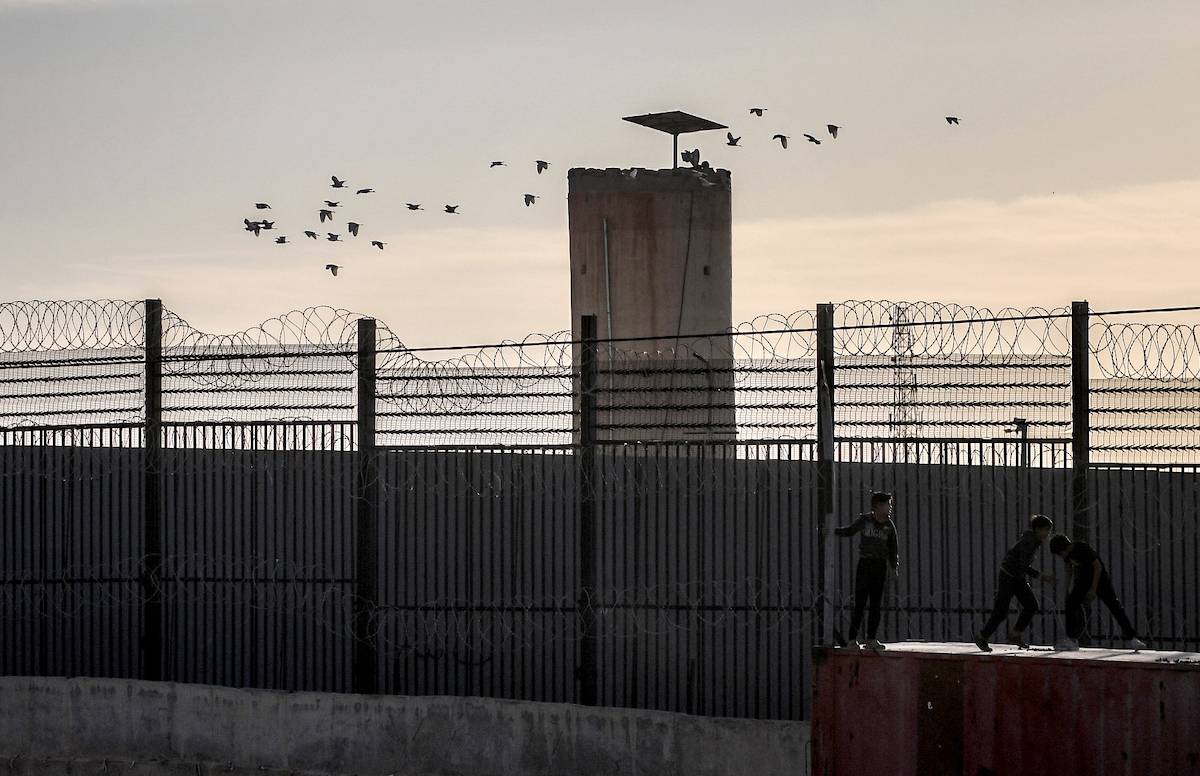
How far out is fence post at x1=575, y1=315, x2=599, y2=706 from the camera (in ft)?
47.8

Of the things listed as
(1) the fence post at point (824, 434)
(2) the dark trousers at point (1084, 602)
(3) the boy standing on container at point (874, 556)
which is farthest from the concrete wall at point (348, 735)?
(2) the dark trousers at point (1084, 602)

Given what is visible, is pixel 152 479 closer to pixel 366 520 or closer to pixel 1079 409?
pixel 366 520

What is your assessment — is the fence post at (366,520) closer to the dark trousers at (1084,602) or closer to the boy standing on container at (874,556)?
the boy standing on container at (874,556)

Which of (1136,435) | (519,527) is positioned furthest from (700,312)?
(1136,435)

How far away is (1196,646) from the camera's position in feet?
46.1

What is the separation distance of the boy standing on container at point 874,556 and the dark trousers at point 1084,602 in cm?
146

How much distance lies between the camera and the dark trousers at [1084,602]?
44.2ft

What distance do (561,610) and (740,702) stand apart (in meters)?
1.71

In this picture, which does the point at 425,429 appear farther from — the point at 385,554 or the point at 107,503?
the point at 107,503

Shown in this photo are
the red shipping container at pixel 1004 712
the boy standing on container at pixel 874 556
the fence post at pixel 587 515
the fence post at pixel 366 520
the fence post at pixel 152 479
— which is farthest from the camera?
the fence post at pixel 152 479

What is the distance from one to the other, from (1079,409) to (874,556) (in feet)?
6.87

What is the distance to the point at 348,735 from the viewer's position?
1484 cm

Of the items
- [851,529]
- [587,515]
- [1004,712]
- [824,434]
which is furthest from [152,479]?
[1004,712]

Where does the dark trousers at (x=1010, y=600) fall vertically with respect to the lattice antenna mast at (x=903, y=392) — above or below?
below
